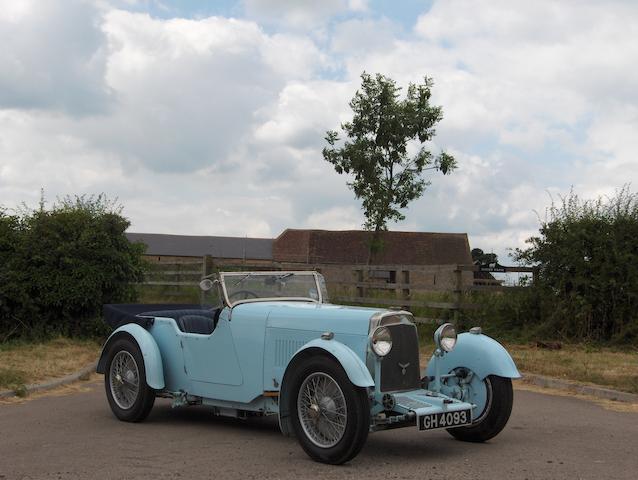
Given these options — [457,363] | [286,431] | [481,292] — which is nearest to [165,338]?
[286,431]

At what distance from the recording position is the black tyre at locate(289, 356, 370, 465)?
580cm

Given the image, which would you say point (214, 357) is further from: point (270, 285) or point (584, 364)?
point (584, 364)

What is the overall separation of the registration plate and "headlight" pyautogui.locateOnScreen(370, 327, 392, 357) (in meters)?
0.58

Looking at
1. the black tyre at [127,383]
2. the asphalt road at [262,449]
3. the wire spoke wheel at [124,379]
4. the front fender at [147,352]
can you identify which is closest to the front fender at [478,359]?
the asphalt road at [262,449]

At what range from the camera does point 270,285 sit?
7.85 metres

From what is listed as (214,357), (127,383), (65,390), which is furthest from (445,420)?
(65,390)

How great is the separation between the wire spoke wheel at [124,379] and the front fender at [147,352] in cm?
17

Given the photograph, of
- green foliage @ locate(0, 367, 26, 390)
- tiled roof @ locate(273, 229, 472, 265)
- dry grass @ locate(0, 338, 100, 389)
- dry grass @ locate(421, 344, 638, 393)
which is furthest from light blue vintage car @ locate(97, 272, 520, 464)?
tiled roof @ locate(273, 229, 472, 265)

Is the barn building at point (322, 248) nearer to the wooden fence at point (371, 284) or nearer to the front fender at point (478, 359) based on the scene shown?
the wooden fence at point (371, 284)

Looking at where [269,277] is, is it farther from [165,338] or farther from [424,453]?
[424,453]

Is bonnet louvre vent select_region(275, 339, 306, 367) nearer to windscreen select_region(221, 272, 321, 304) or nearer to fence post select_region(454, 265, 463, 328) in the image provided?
windscreen select_region(221, 272, 321, 304)

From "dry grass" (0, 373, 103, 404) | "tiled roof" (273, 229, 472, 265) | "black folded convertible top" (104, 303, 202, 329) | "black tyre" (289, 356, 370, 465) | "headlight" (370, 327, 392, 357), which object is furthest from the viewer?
"tiled roof" (273, 229, 472, 265)

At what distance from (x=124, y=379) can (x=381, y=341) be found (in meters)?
3.16

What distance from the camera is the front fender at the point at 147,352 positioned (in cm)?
770
